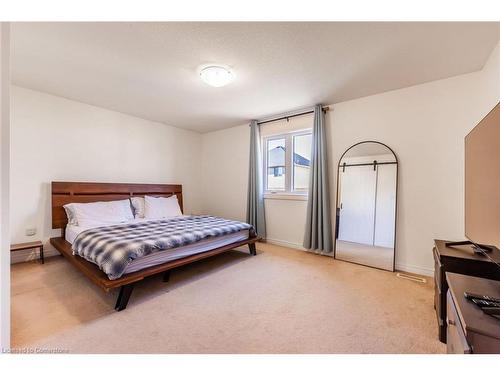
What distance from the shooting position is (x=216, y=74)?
2.14m

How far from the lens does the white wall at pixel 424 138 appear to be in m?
2.24

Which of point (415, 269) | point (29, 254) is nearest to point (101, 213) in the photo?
point (29, 254)

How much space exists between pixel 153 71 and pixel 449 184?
3.43 meters

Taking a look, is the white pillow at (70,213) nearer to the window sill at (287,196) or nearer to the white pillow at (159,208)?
the white pillow at (159,208)

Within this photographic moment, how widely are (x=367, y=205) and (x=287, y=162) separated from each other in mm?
1444

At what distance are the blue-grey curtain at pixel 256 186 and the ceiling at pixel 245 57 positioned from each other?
943 mm

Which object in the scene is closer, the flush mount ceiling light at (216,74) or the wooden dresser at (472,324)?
the wooden dresser at (472,324)

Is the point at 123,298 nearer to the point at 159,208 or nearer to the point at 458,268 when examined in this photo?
the point at 159,208

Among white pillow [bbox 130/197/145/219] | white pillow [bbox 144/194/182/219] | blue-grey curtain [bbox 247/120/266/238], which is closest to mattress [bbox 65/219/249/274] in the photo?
blue-grey curtain [bbox 247/120/266/238]

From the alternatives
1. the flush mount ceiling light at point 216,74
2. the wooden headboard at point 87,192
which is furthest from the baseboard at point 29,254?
the flush mount ceiling light at point 216,74

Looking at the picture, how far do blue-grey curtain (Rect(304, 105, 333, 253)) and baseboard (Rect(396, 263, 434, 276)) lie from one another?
829 mm

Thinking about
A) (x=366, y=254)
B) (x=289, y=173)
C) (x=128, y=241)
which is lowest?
(x=366, y=254)
